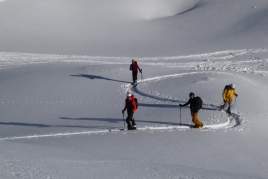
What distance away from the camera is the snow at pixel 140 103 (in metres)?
7.52

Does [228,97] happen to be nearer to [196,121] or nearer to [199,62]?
[196,121]

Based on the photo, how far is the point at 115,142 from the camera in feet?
35.1

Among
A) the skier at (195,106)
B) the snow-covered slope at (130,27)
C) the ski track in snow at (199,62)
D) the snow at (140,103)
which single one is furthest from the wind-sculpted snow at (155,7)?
the skier at (195,106)

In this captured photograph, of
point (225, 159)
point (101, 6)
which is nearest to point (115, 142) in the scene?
point (225, 159)

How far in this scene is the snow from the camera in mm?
7523

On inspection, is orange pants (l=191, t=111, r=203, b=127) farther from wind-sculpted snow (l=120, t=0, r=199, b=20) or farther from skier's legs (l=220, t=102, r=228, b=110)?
wind-sculpted snow (l=120, t=0, r=199, b=20)

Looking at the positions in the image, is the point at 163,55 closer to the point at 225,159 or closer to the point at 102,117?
the point at 102,117

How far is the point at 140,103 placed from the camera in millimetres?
16219

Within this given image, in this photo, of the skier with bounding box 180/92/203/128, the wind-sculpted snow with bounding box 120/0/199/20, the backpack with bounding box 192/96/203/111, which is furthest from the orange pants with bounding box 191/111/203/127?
the wind-sculpted snow with bounding box 120/0/199/20

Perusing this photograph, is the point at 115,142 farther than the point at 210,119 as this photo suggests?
No

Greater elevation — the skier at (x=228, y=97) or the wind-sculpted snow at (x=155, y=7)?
the wind-sculpted snow at (x=155, y=7)

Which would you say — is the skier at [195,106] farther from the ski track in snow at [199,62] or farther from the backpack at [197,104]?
the ski track in snow at [199,62]

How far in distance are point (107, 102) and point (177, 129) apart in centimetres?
536

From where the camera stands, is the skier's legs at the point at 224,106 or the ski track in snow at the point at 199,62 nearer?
the skier's legs at the point at 224,106
